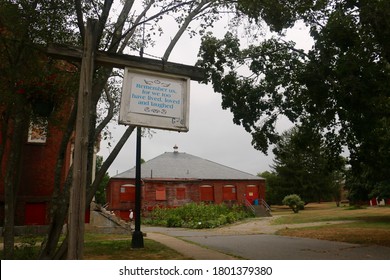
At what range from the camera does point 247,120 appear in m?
13.6

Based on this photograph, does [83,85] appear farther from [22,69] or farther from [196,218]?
[196,218]

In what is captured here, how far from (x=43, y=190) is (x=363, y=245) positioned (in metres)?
14.9

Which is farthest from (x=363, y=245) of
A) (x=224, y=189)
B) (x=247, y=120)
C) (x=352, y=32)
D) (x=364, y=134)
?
(x=224, y=189)

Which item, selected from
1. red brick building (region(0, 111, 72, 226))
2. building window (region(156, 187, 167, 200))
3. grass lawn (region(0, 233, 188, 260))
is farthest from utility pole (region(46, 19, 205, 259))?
building window (region(156, 187, 167, 200))

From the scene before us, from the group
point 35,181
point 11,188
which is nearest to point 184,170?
point 35,181

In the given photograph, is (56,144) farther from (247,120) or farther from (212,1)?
(212,1)

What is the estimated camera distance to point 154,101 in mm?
4766

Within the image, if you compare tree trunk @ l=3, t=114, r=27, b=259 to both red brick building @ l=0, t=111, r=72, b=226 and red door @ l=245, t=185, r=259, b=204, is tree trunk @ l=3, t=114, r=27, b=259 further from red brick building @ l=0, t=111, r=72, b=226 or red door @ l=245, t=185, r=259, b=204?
red door @ l=245, t=185, r=259, b=204

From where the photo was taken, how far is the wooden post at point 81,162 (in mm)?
4418

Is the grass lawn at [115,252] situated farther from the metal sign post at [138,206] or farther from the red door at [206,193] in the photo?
the red door at [206,193]

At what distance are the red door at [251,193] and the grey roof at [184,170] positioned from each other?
113 cm

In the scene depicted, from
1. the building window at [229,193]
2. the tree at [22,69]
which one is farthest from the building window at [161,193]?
the tree at [22,69]

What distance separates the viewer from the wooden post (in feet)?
14.5

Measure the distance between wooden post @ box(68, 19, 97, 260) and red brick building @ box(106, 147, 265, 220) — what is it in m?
36.9
